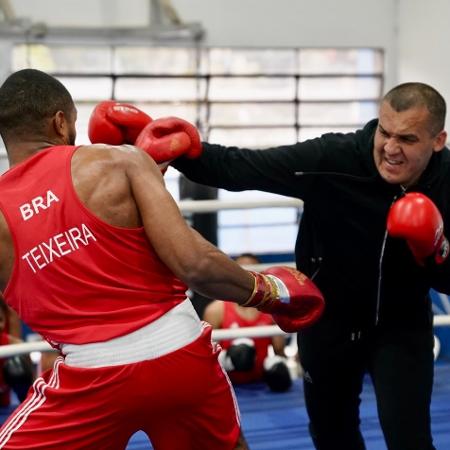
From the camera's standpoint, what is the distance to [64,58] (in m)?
5.99

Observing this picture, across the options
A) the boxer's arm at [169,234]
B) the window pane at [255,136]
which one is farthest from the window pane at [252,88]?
the boxer's arm at [169,234]

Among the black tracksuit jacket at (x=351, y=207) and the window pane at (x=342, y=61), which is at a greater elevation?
the window pane at (x=342, y=61)

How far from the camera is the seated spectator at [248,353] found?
3.48 m

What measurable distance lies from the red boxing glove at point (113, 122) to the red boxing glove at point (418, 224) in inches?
27.1

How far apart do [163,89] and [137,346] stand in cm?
489

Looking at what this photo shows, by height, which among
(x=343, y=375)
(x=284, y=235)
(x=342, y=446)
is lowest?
(x=284, y=235)

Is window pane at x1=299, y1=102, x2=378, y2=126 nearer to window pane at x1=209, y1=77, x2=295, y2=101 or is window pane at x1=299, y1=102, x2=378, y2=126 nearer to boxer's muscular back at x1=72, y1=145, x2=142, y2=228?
window pane at x1=209, y1=77, x2=295, y2=101

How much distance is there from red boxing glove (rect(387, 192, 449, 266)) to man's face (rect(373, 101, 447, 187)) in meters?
0.12

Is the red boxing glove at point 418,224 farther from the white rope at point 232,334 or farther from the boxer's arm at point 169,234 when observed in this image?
the white rope at point 232,334

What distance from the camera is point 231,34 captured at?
6.09 metres

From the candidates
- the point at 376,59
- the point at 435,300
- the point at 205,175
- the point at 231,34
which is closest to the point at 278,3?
the point at 231,34

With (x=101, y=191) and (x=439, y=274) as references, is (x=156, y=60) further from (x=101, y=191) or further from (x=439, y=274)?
(x=101, y=191)

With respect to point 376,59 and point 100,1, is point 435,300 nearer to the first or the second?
point 376,59

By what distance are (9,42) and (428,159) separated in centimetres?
434
